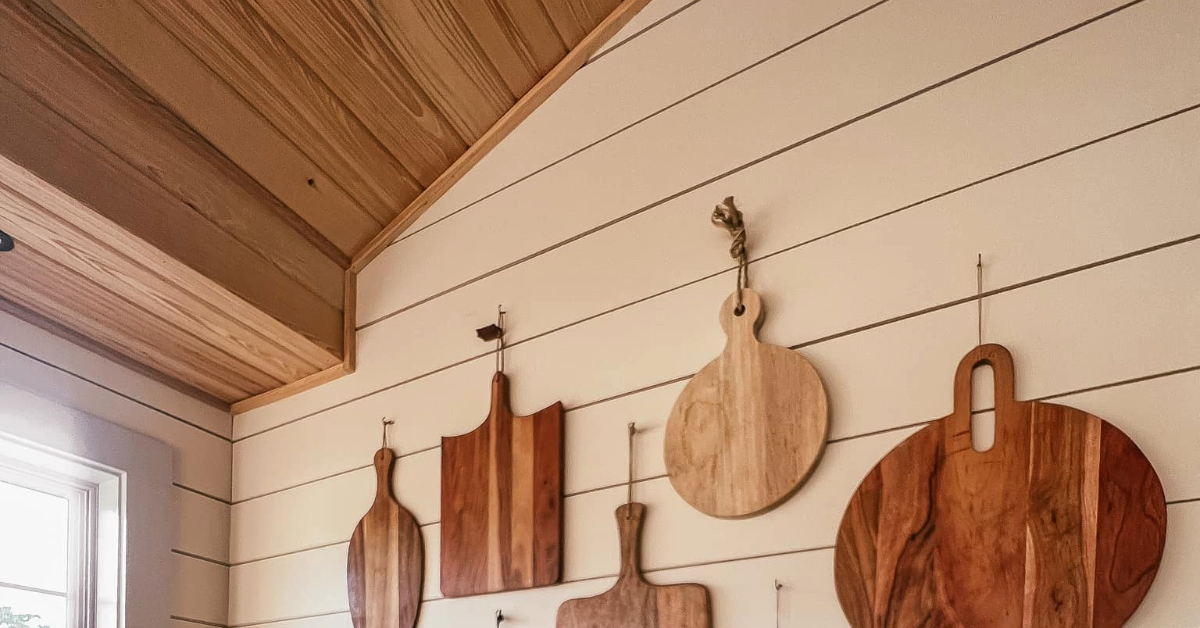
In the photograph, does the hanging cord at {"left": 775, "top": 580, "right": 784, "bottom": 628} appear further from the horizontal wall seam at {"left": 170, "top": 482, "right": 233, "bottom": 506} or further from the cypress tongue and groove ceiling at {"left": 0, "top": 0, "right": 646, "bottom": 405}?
the horizontal wall seam at {"left": 170, "top": 482, "right": 233, "bottom": 506}

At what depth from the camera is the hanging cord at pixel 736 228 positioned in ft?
4.72

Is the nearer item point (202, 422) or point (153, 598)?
point (153, 598)

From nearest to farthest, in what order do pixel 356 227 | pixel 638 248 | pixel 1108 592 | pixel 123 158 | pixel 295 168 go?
pixel 1108 592, pixel 123 158, pixel 638 248, pixel 295 168, pixel 356 227

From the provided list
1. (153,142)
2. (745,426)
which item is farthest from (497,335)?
(153,142)

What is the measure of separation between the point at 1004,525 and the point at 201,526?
153 centimetres

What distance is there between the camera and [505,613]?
5.07 ft

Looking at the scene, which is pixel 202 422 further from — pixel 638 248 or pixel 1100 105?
pixel 1100 105

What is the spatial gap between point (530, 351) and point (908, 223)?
676mm

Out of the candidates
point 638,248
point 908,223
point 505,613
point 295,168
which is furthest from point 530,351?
point 908,223

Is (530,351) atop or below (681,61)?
below

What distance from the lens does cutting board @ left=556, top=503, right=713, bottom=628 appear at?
4.40 feet

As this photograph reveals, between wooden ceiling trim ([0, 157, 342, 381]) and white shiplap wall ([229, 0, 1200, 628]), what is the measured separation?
14cm

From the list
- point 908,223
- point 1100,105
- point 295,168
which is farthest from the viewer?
point 295,168

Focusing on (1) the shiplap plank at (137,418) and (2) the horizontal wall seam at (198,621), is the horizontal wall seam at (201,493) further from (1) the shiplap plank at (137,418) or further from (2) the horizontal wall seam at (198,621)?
(2) the horizontal wall seam at (198,621)
